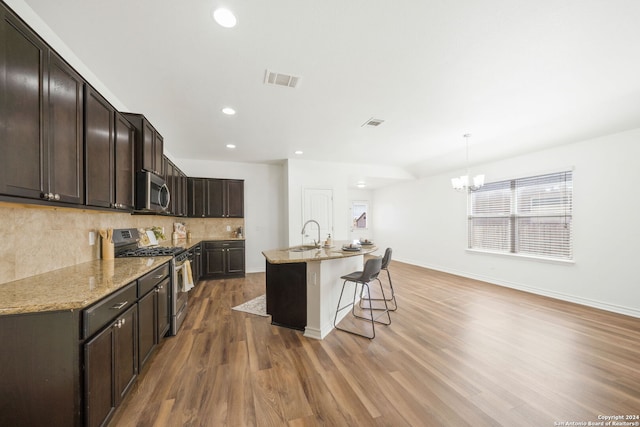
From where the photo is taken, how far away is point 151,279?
2111mm

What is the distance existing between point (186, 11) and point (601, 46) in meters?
3.28

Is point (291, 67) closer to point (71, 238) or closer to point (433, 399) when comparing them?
point (71, 238)

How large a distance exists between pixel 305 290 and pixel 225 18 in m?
2.60

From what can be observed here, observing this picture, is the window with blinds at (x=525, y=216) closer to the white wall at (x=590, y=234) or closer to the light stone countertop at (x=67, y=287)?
the white wall at (x=590, y=234)

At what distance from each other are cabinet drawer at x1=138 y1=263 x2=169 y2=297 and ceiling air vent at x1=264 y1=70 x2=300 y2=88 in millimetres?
2156

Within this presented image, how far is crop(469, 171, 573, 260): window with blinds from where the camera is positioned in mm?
4078

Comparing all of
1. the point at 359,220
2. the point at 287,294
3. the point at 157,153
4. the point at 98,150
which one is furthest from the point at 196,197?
the point at 359,220

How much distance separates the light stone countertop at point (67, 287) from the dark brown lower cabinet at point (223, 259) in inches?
120

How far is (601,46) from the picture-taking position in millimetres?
1992

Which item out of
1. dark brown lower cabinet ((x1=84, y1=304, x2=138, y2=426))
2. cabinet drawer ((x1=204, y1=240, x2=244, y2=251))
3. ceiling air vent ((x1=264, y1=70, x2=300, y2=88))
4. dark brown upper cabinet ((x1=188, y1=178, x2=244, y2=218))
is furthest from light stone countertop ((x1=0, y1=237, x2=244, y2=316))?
dark brown upper cabinet ((x1=188, y1=178, x2=244, y2=218))

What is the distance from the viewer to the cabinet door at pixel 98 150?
181 centimetres

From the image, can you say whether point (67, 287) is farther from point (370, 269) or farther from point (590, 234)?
point (590, 234)

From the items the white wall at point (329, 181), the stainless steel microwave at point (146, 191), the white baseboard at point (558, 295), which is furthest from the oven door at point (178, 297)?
the white baseboard at point (558, 295)

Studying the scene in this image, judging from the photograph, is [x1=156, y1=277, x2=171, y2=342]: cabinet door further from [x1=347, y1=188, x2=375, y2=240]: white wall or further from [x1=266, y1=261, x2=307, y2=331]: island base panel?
[x1=347, y1=188, x2=375, y2=240]: white wall
